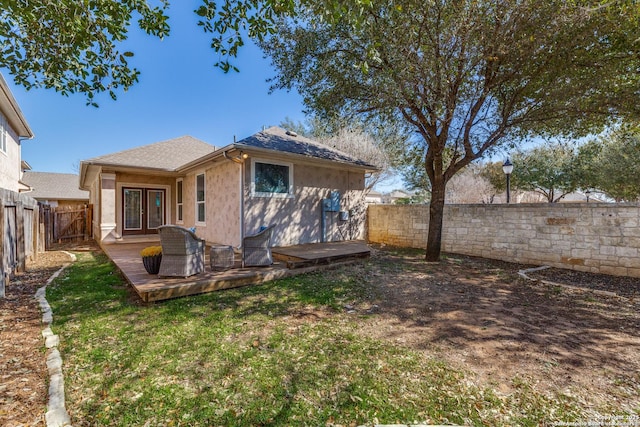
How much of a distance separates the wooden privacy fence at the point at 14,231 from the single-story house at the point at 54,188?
70.4 ft

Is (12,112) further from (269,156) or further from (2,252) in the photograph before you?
(269,156)

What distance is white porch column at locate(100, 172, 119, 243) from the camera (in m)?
10.2

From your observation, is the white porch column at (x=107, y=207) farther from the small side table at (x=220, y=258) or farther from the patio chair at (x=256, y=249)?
the patio chair at (x=256, y=249)

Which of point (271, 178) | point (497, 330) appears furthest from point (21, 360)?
point (271, 178)

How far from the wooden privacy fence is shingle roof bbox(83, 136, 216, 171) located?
2.91 m

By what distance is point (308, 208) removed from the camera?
9.13 metres

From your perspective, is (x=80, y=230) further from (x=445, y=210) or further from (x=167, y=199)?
(x=445, y=210)

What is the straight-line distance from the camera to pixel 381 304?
4.54 meters

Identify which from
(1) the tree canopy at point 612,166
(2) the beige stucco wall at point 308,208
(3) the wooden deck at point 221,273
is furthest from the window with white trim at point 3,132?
(1) the tree canopy at point 612,166

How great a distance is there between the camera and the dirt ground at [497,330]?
2480 mm

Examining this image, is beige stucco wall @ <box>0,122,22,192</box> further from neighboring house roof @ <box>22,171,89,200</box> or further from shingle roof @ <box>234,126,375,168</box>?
neighboring house roof @ <box>22,171,89,200</box>

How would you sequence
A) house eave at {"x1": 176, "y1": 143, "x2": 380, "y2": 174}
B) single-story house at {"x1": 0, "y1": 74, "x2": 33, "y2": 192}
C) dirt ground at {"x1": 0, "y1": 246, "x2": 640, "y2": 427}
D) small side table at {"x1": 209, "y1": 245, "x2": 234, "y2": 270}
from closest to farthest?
dirt ground at {"x1": 0, "y1": 246, "x2": 640, "y2": 427} < small side table at {"x1": 209, "y1": 245, "x2": 234, "y2": 270} < house eave at {"x1": 176, "y1": 143, "x2": 380, "y2": 174} < single-story house at {"x1": 0, "y1": 74, "x2": 33, "y2": 192}

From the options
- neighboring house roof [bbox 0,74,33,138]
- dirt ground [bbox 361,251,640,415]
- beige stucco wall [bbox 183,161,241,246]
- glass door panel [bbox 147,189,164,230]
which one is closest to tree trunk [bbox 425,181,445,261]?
dirt ground [bbox 361,251,640,415]

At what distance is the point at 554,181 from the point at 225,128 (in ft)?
71.5
